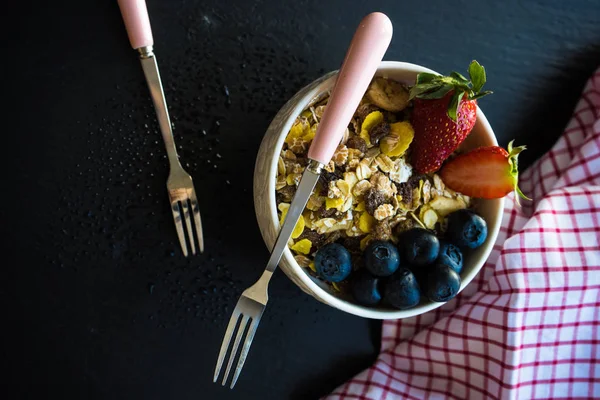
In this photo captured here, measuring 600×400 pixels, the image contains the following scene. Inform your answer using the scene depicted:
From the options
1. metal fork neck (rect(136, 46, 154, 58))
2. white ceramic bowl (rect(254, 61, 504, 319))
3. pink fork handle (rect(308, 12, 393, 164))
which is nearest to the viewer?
pink fork handle (rect(308, 12, 393, 164))

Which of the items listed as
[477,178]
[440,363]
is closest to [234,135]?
[477,178]

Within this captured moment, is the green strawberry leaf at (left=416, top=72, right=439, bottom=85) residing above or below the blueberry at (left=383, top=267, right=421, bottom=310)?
above

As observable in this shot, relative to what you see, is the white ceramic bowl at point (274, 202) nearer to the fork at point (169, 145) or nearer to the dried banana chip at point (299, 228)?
the dried banana chip at point (299, 228)

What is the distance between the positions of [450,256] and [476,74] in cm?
27

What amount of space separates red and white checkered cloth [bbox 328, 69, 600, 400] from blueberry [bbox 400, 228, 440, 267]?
0.21m

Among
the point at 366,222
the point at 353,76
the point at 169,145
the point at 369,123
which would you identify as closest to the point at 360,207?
the point at 366,222

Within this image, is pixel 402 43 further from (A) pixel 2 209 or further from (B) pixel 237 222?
(A) pixel 2 209

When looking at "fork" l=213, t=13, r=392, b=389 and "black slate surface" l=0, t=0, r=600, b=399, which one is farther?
"black slate surface" l=0, t=0, r=600, b=399

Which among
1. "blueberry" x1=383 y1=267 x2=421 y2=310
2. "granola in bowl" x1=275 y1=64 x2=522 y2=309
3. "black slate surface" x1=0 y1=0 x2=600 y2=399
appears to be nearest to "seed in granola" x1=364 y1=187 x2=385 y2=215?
"granola in bowl" x1=275 y1=64 x2=522 y2=309

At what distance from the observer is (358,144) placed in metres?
0.86

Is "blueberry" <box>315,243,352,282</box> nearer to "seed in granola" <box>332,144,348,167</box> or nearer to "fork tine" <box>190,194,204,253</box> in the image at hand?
Answer: "seed in granola" <box>332,144,348,167</box>

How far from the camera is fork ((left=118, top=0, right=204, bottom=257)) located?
35.8 inches

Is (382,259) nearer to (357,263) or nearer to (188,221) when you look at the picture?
(357,263)

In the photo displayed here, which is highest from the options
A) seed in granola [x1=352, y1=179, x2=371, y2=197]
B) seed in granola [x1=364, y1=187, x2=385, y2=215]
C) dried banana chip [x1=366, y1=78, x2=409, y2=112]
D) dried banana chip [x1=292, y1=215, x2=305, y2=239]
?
dried banana chip [x1=366, y1=78, x2=409, y2=112]
